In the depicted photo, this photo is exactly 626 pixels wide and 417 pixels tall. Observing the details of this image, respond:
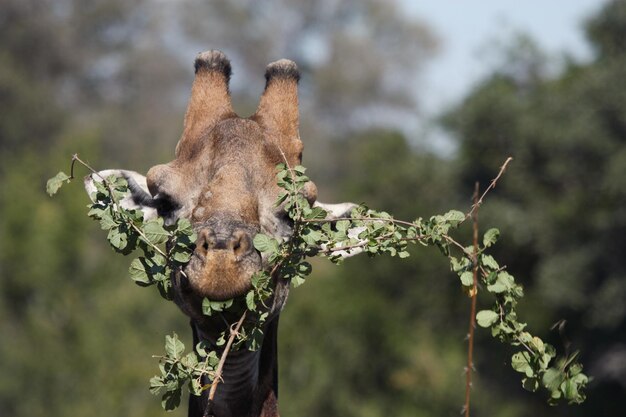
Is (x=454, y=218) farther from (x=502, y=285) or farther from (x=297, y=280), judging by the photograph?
(x=297, y=280)

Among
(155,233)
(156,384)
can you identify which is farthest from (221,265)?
(156,384)

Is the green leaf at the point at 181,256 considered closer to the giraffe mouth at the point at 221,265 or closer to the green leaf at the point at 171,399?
the giraffe mouth at the point at 221,265

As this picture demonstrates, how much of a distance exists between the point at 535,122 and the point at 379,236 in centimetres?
3408

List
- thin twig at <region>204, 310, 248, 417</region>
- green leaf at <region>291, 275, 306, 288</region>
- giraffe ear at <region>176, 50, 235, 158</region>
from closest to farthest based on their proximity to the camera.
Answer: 1. thin twig at <region>204, 310, 248, 417</region>
2. green leaf at <region>291, 275, 306, 288</region>
3. giraffe ear at <region>176, 50, 235, 158</region>

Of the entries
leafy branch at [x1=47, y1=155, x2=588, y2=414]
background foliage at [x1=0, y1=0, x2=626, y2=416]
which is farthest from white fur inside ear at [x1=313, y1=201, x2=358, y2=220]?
background foliage at [x1=0, y1=0, x2=626, y2=416]

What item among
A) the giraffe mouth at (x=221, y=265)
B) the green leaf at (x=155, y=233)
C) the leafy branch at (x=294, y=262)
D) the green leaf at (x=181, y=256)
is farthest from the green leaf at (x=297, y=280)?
the green leaf at (x=155, y=233)

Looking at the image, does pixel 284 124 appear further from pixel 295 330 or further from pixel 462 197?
pixel 462 197

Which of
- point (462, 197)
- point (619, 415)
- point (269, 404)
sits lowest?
point (269, 404)

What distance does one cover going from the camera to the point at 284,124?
7094 millimetres

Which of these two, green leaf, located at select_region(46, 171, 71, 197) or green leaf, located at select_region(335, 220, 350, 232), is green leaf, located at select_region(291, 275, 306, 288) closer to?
green leaf, located at select_region(335, 220, 350, 232)

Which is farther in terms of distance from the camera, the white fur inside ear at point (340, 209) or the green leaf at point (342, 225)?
the white fur inside ear at point (340, 209)

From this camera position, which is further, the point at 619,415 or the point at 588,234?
the point at 588,234

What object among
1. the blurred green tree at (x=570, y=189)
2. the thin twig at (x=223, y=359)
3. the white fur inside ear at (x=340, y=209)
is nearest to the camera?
the thin twig at (x=223, y=359)

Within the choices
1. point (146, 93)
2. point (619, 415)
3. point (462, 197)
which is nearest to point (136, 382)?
point (619, 415)
